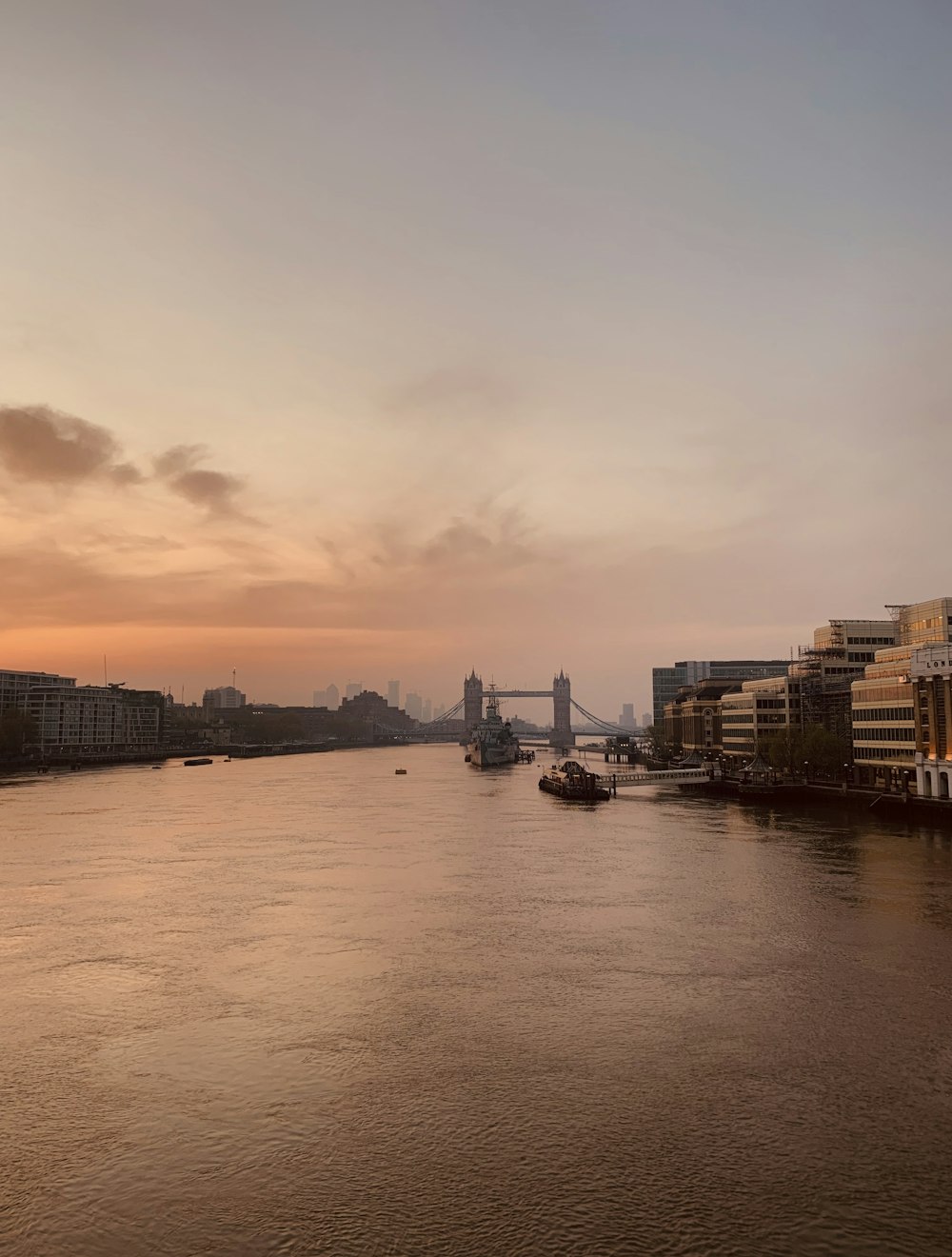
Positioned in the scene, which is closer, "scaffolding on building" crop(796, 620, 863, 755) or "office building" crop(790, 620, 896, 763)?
"scaffolding on building" crop(796, 620, 863, 755)

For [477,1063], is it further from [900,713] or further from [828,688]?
[828,688]

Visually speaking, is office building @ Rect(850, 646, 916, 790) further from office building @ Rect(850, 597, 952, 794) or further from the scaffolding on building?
the scaffolding on building

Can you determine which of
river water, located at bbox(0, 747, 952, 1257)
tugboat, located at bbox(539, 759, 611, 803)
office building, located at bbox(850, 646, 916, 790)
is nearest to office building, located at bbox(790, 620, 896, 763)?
office building, located at bbox(850, 646, 916, 790)

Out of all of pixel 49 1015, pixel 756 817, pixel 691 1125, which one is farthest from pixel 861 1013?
pixel 756 817

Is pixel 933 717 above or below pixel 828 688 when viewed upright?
below

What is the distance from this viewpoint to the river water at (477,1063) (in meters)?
17.2

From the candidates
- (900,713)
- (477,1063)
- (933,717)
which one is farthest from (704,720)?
(477,1063)

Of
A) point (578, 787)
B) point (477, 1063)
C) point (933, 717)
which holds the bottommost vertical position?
point (477, 1063)

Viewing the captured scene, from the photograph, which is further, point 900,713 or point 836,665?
point 836,665

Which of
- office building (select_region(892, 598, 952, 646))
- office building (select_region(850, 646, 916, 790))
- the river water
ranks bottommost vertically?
the river water

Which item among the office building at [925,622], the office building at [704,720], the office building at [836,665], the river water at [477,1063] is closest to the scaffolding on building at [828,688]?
the office building at [836,665]

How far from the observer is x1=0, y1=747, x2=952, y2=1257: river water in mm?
17234

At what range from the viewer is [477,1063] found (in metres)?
24.2

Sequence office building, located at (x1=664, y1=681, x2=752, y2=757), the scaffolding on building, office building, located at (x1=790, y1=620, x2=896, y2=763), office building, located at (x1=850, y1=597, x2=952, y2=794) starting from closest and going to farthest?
office building, located at (x1=850, y1=597, x2=952, y2=794)
the scaffolding on building
office building, located at (x1=790, y1=620, x2=896, y2=763)
office building, located at (x1=664, y1=681, x2=752, y2=757)
